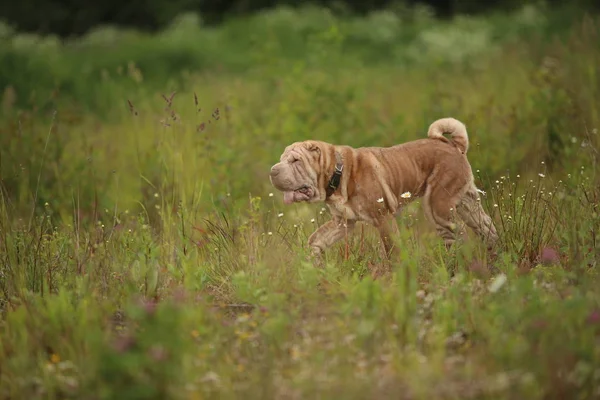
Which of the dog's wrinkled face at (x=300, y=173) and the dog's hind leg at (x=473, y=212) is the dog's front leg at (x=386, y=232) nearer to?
the dog's wrinkled face at (x=300, y=173)

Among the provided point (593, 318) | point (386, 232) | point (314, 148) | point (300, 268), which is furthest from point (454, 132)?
point (593, 318)

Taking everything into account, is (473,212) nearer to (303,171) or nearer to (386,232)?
A: (386,232)

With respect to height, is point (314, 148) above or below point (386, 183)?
above

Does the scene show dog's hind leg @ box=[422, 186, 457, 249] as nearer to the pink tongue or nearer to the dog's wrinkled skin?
the dog's wrinkled skin

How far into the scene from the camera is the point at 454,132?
659 centimetres

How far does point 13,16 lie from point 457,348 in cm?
2177

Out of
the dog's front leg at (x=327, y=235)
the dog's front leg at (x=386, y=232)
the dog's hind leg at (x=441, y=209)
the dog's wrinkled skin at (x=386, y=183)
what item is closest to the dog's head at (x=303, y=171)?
the dog's wrinkled skin at (x=386, y=183)

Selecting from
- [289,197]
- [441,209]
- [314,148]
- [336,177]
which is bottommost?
[441,209]

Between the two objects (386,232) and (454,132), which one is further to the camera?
(454,132)

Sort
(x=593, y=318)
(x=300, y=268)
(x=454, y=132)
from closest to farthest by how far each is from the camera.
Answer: (x=593, y=318), (x=300, y=268), (x=454, y=132)

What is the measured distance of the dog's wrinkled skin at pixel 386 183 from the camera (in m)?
6.05

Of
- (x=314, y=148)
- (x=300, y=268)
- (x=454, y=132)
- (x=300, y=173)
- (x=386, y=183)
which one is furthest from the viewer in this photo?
(x=454, y=132)

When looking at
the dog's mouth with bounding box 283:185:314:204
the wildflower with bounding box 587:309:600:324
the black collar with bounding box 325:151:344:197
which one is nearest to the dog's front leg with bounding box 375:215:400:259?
the black collar with bounding box 325:151:344:197

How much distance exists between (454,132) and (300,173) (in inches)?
53.2
